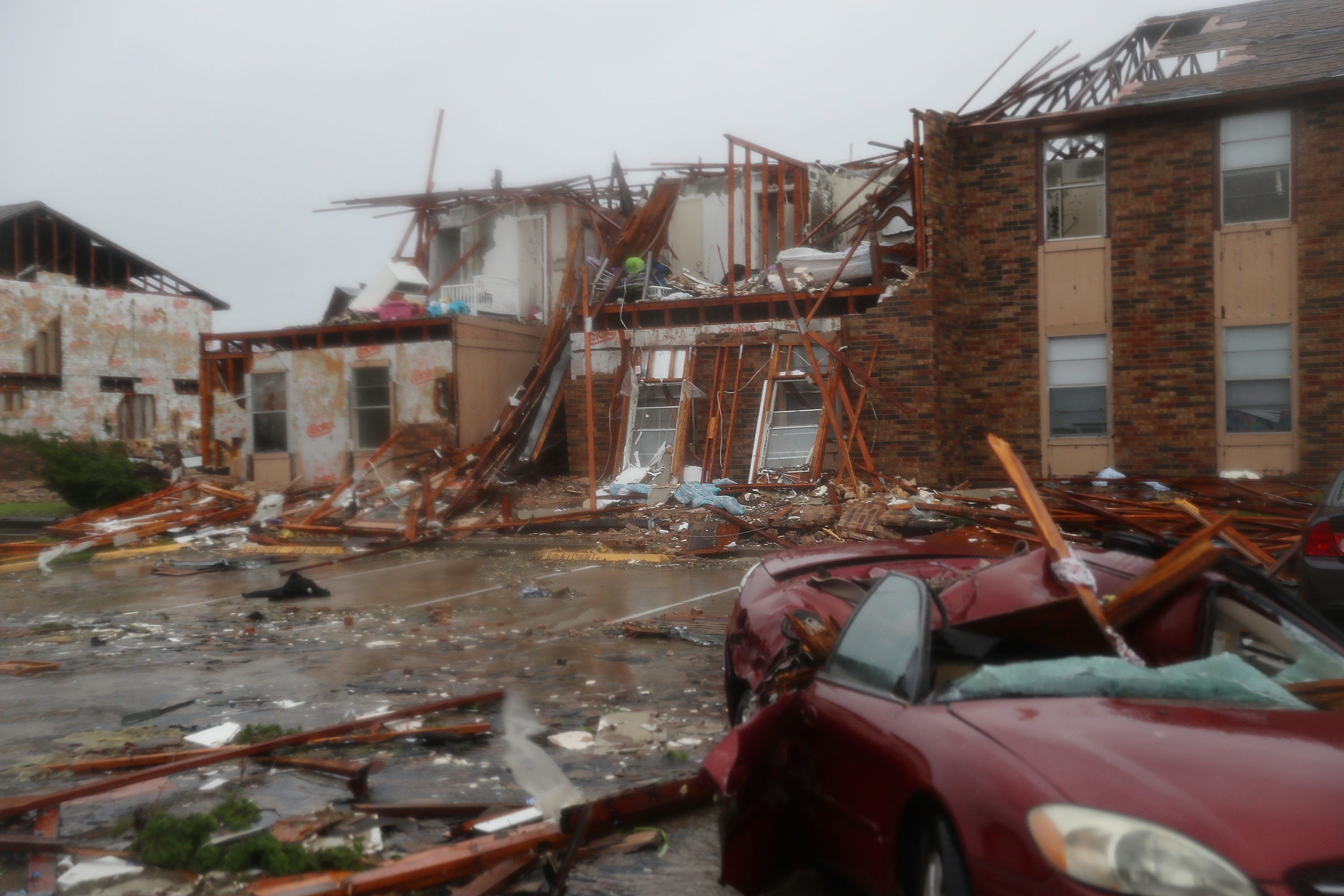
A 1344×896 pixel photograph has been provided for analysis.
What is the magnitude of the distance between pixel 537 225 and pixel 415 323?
5469mm

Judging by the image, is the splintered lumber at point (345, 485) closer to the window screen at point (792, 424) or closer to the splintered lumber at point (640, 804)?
the window screen at point (792, 424)

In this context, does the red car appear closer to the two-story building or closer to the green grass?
the two-story building

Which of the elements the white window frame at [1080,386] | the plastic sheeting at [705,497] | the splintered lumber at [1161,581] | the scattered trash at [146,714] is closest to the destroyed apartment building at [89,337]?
the plastic sheeting at [705,497]

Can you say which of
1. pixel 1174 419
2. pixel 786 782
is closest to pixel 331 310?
Result: pixel 1174 419

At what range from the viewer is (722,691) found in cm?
779

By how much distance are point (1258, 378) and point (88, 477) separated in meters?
23.1

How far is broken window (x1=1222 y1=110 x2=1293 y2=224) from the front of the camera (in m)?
16.8

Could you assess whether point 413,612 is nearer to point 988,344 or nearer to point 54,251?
point 988,344

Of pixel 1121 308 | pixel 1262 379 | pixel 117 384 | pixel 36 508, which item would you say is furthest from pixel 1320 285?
pixel 117 384

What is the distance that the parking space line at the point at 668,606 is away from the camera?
11070 mm

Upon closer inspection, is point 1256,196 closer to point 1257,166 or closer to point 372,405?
point 1257,166

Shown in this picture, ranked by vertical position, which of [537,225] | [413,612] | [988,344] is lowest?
[413,612]

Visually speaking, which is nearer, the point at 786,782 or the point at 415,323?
the point at 786,782

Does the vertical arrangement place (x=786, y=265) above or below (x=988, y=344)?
above
